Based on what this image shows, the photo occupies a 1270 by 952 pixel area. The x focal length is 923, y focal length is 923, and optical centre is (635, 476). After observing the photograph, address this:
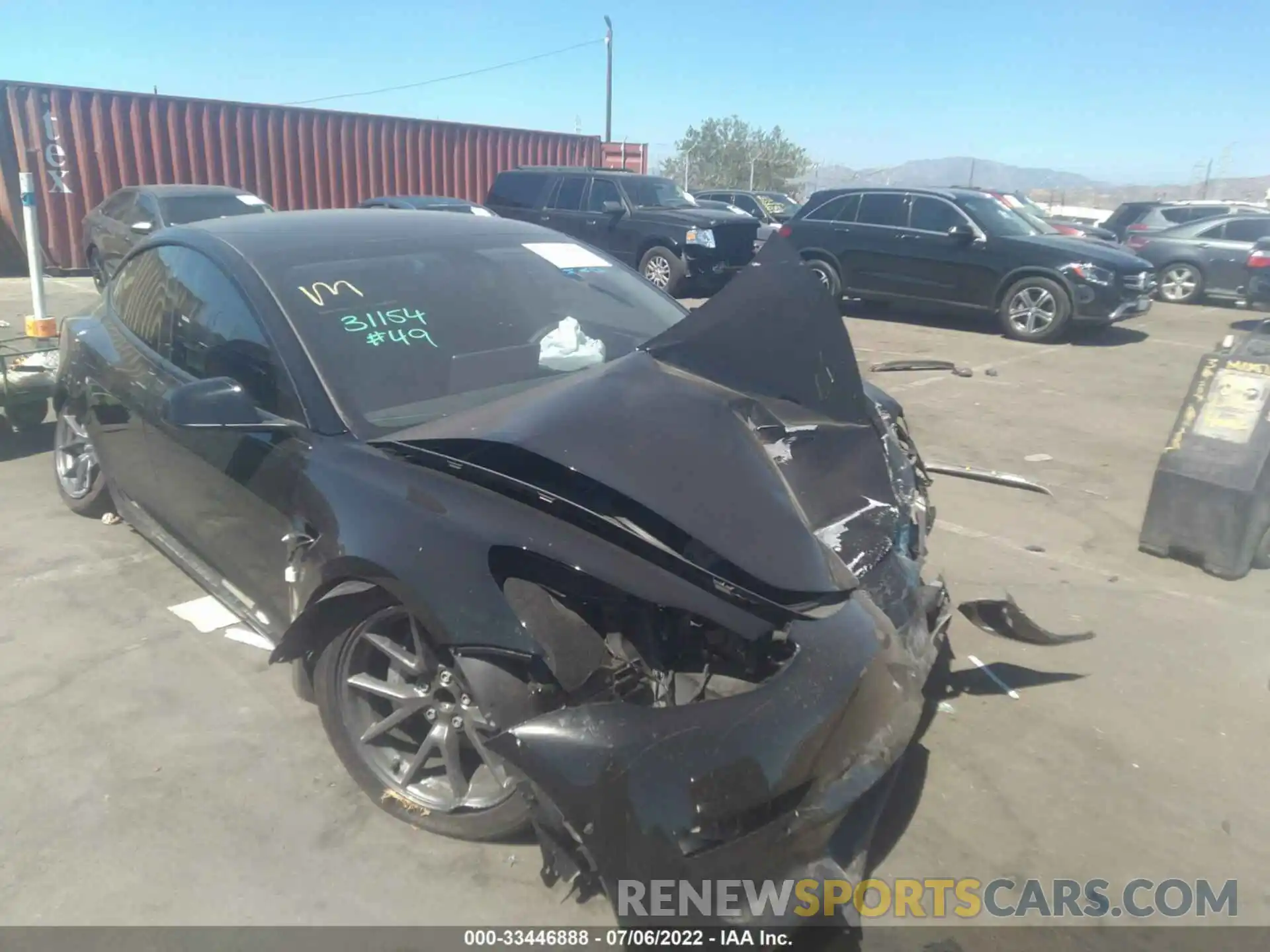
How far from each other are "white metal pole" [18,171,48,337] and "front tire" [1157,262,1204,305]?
15339mm

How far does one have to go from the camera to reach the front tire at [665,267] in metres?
13.3

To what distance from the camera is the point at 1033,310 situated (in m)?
10.9

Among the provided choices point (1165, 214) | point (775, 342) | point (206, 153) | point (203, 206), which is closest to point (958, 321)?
point (1165, 214)

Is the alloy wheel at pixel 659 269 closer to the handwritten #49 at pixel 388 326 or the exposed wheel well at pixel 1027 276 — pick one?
the exposed wheel well at pixel 1027 276

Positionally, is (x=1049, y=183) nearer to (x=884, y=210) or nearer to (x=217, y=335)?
(x=884, y=210)

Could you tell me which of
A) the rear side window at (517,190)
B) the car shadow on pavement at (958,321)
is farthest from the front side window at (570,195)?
the car shadow on pavement at (958,321)

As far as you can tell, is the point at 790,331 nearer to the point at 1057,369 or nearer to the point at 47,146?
the point at 1057,369

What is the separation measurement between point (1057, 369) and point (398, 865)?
8.70 meters

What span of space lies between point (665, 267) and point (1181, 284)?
331 inches

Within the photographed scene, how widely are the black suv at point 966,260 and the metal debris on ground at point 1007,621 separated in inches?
312

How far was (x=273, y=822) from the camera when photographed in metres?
2.77

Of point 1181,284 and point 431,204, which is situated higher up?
point 431,204

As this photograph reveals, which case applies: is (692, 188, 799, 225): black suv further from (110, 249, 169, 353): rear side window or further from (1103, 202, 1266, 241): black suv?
(110, 249, 169, 353): rear side window

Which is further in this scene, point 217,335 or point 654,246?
point 654,246
